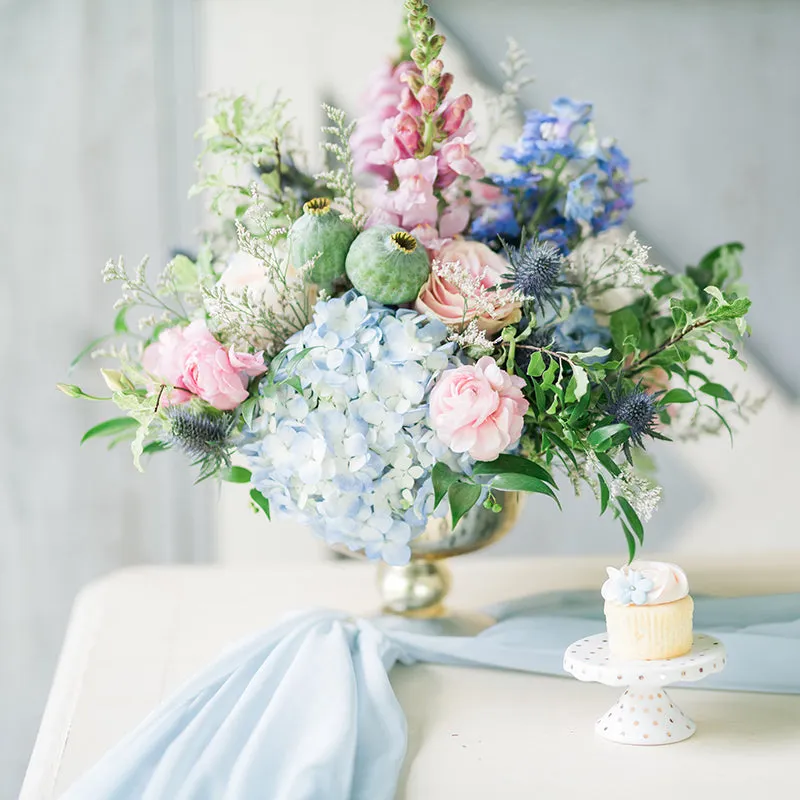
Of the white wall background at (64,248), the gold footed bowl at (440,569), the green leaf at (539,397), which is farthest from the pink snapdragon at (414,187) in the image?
the white wall background at (64,248)

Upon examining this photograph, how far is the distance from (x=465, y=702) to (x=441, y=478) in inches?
8.3

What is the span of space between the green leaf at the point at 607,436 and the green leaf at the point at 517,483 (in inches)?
2.3

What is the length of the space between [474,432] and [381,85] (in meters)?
0.46

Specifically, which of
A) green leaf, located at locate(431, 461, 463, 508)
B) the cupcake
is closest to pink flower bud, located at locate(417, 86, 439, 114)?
green leaf, located at locate(431, 461, 463, 508)

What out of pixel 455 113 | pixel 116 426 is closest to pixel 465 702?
pixel 116 426

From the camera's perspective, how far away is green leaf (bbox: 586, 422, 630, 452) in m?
0.88

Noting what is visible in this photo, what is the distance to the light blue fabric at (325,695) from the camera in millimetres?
752

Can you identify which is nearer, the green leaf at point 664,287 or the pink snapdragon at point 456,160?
the pink snapdragon at point 456,160

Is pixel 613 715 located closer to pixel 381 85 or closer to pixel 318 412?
pixel 318 412

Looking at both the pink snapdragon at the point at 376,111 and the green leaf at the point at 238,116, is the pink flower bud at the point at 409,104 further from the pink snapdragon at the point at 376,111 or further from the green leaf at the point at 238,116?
the green leaf at the point at 238,116

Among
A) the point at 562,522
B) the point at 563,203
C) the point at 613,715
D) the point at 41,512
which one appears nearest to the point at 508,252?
the point at 563,203

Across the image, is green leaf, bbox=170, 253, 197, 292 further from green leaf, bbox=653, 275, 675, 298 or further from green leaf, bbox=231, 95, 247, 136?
green leaf, bbox=653, 275, 675, 298

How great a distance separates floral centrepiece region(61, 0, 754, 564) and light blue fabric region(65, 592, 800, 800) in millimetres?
117

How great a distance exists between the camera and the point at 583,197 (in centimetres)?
107
